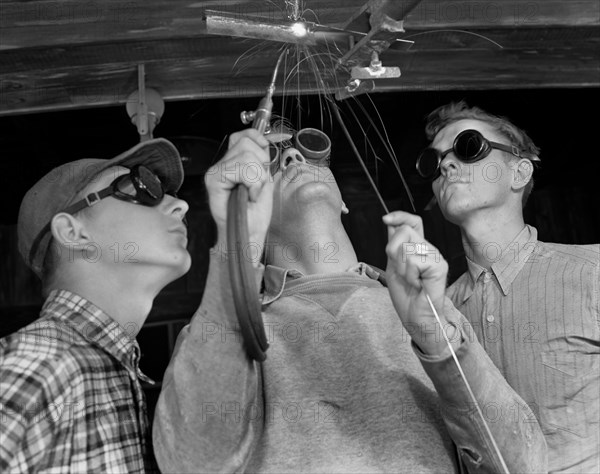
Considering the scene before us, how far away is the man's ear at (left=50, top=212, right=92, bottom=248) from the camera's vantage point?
2.15m

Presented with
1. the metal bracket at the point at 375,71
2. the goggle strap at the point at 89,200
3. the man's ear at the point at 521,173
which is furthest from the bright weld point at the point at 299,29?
the man's ear at the point at 521,173

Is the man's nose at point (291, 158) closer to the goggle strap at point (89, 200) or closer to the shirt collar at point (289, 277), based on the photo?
the shirt collar at point (289, 277)

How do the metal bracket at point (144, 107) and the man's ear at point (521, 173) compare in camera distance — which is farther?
the metal bracket at point (144, 107)

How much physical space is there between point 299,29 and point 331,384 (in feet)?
2.70

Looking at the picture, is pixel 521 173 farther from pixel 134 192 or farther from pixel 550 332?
pixel 134 192

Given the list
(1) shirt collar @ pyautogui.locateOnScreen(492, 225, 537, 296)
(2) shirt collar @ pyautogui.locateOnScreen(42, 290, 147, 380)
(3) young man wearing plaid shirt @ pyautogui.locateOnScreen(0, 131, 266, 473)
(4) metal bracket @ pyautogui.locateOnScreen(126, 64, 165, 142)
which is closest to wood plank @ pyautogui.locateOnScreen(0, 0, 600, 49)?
(4) metal bracket @ pyautogui.locateOnScreen(126, 64, 165, 142)

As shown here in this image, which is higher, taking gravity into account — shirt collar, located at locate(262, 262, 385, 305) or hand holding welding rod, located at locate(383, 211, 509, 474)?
shirt collar, located at locate(262, 262, 385, 305)

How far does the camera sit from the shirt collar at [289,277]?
213 cm

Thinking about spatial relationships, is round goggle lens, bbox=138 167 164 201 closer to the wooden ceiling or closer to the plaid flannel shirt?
the plaid flannel shirt

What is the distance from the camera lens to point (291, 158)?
2.43m

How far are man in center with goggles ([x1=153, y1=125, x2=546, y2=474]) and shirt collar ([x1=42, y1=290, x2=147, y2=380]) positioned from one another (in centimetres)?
19

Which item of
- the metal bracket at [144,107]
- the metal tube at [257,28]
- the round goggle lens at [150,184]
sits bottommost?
the round goggle lens at [150,184]

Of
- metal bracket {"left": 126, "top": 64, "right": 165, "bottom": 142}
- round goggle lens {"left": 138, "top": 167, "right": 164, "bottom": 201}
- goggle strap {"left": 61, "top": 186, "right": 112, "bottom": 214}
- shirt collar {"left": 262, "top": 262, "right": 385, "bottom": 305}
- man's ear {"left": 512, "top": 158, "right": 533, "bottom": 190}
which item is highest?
metal bracket {"left": 126, "top": 64, "right": 165, "bottom": 142}

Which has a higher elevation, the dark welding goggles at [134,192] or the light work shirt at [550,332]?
the dark welding goggles at [134,192]
